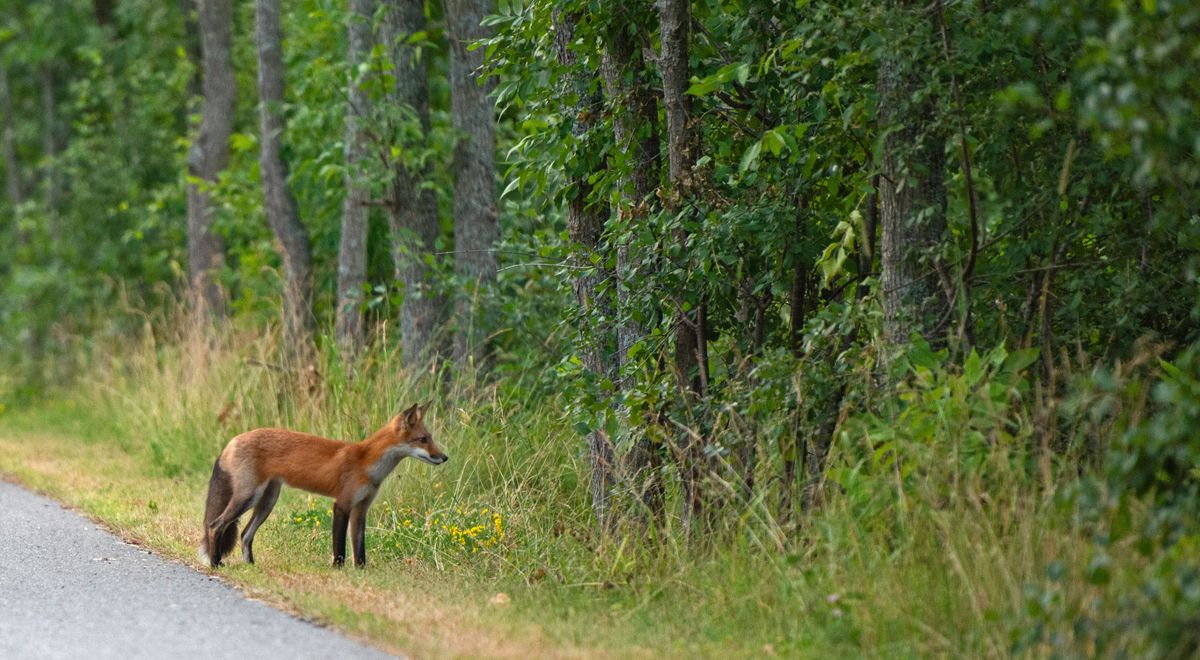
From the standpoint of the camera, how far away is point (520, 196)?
1482cm

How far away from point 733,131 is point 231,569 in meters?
4.24

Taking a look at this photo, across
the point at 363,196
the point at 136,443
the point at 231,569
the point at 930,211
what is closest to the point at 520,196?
the point at 363,196

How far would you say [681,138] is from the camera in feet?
27.8

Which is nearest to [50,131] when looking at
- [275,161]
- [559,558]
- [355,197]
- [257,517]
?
[275,161]

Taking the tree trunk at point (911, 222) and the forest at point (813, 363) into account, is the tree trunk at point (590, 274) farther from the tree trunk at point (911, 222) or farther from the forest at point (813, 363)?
the tree trunk at point (911, 222)

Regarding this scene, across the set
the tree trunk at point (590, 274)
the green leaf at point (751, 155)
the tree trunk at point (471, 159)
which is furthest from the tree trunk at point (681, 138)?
the tree trunk at point (471, 159)

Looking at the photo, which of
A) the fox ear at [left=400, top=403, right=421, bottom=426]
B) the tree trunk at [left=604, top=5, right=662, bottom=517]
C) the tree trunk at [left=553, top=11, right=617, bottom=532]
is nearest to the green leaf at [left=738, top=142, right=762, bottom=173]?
the tree trunk at [left=604, top=5, right=662, bottom=517]

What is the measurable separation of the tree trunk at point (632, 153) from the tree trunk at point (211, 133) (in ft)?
42.5

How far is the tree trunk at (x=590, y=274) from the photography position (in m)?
9.12

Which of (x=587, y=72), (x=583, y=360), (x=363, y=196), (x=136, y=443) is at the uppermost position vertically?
(x=587, y=72)

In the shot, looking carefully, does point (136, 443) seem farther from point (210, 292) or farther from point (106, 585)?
point (106, 585)

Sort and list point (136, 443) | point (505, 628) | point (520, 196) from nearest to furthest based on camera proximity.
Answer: point (505, 628), point (520, 196), point (136, 443)

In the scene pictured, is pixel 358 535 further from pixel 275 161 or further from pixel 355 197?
pixel 275 161

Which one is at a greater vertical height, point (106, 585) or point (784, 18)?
point (784, 18)
